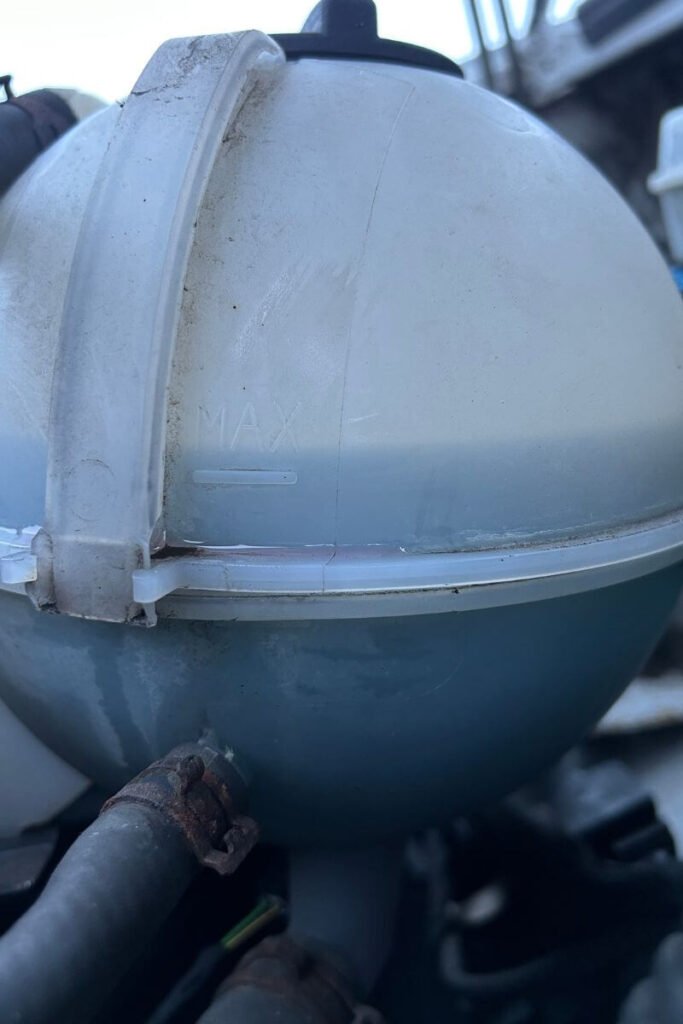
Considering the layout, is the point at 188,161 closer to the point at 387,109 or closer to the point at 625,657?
the point at 387,109

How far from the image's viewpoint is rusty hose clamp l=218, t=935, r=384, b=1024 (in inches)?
30.2

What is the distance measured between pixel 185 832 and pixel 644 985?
0.52 m

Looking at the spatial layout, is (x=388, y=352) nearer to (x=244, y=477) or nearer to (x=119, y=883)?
(x=244, y=477)

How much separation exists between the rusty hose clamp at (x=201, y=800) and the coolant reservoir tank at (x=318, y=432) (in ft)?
0.08

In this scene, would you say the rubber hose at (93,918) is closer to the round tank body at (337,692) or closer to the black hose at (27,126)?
the round tank body at (337,692)

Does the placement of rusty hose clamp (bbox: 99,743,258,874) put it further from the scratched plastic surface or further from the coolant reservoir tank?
the scratched plastic surface

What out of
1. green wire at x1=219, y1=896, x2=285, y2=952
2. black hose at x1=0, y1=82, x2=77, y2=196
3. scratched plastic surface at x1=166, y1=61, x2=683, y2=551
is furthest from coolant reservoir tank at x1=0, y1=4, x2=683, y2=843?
green wire at x1=219, y1=896, x2=285, y2=952

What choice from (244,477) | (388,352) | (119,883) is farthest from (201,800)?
(388,352)

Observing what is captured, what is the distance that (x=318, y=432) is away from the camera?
0.60 m

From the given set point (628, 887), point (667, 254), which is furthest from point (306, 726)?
point (667, 254)

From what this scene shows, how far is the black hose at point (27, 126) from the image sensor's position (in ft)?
2.59

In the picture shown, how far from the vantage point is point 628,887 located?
3.30ft

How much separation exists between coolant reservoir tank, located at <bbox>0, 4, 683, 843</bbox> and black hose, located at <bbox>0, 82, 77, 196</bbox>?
11 cm

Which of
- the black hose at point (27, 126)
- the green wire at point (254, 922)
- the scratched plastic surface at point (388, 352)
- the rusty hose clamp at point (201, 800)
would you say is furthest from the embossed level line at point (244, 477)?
the green wire at point (254, 922)
